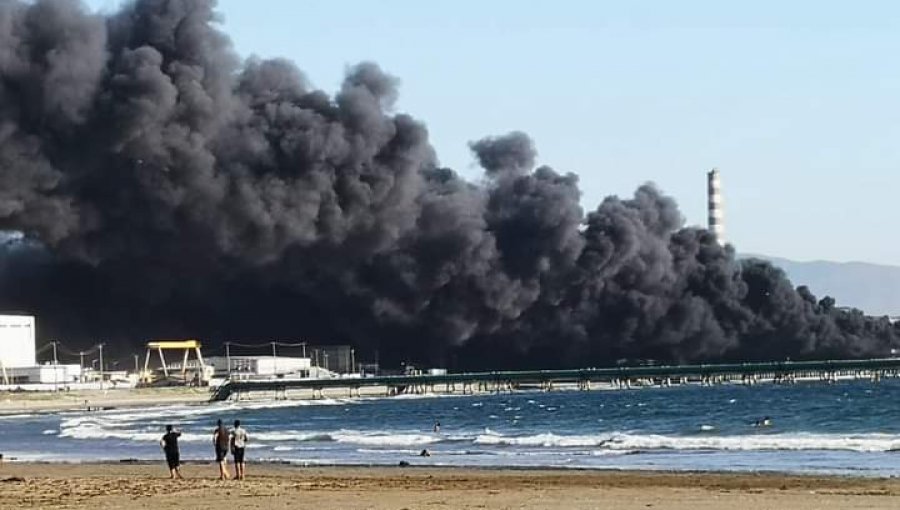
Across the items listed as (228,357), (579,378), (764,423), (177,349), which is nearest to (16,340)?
(177,349)

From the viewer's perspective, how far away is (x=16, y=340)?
118 m

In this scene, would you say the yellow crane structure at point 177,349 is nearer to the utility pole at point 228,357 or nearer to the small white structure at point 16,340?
the utility pole at point 228,357

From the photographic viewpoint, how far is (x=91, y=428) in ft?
228

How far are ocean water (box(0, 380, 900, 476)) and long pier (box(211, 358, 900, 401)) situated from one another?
1198cm

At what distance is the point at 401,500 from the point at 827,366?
4033 inches

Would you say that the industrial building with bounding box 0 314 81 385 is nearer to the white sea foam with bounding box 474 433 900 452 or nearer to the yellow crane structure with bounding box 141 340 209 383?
the yellow crane structure with bounding box 141 340 209 383

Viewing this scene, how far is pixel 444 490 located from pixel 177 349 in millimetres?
101280

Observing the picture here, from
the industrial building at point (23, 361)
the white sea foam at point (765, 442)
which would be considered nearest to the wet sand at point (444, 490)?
the white sea foam at point (765, 442)

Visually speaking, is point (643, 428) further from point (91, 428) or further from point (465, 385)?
point (465, 385)

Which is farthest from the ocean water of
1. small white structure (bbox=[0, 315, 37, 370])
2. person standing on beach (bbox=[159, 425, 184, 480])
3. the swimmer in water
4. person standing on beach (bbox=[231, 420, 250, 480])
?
small white structure (bbox=[0, 315, 37, 370])

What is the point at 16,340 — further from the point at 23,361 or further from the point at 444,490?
the point at 444,490

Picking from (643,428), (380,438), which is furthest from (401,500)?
(643,428)

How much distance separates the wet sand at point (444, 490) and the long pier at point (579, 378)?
78914 mm

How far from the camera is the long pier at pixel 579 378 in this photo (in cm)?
11700
